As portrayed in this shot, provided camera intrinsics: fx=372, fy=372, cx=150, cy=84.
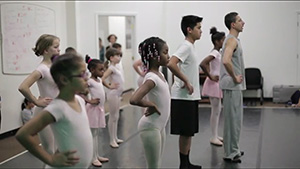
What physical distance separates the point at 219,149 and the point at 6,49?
2979mm

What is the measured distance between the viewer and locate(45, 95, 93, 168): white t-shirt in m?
1.75

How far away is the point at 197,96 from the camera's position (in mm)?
3387

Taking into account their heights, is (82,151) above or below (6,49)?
below

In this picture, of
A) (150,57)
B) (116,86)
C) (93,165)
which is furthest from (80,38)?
(150,57)

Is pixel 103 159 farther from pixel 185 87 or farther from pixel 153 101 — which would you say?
pixel 153 101

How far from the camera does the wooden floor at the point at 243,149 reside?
146 inches

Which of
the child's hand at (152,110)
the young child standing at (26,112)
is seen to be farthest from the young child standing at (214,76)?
the young child standing at (26,112)

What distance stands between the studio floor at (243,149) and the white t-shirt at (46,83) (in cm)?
139

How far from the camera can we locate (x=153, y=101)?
8.44 ft

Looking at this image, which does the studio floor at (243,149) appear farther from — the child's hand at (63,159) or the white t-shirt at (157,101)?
the child's hand at (63,159)

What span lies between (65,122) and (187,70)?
182cm

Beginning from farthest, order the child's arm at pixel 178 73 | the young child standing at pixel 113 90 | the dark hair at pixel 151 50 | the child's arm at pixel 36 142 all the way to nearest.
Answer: the young child standing at pixel 113 90 < the child's arm at pixel 178 73 < the dark hair at pixel 151 50 < the child's arm at pixel 36 142

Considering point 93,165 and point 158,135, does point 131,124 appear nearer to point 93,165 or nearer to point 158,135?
point 93,165

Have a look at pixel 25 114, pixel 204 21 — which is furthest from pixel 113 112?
pixel 204 21
